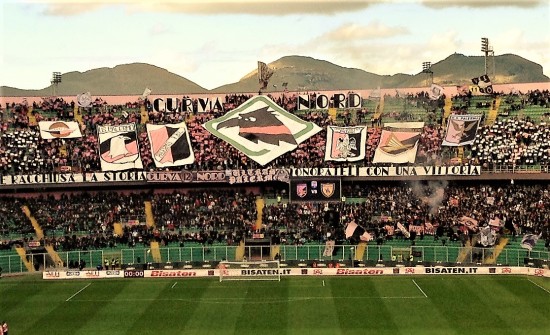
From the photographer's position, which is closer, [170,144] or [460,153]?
[460,153]

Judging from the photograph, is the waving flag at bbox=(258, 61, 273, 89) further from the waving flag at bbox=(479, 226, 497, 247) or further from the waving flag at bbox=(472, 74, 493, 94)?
the waving flag at bbox=(479, 226, 497, 247)

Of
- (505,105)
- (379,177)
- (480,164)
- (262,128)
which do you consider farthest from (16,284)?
(505,105)

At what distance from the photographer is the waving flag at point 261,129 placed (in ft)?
215

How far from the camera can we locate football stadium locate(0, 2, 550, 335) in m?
50.3

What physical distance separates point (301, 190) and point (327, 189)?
211 cm

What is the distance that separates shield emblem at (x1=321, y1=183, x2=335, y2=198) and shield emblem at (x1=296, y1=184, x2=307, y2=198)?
142 cm

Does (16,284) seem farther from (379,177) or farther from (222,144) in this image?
(379,177)

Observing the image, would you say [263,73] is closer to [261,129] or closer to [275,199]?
[261,129]

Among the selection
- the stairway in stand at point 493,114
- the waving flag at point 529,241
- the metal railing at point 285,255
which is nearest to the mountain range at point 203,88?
the stairway in stand at point 493,114

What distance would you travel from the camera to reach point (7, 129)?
66812 millimetres

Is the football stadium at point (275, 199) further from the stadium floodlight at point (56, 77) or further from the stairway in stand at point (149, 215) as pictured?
the stadium floodlight at point (56, 77)

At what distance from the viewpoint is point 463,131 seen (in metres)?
64.6

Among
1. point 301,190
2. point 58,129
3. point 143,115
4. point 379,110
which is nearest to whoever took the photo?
point 301,190

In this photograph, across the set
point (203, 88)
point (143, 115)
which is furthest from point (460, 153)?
point (203, 88)
